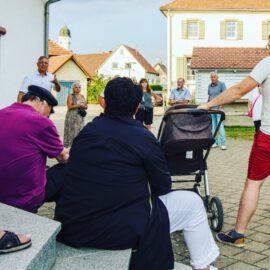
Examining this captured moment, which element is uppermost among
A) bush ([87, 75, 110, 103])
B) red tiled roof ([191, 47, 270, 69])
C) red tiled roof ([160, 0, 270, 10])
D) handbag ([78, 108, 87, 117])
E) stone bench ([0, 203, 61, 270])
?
red tiled roof ([160, 0, 270, 10])

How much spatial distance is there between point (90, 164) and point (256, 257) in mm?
1983

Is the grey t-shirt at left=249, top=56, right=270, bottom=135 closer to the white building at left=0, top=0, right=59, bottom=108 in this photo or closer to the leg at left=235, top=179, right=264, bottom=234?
the leg at left=235, top=179, right=264, bottom=234

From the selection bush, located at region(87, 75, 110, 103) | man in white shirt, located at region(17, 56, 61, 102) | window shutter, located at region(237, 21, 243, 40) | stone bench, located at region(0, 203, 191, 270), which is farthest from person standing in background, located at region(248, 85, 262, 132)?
bush, located at region(87, 75, 110, 103)

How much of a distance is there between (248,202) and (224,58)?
90.8ft

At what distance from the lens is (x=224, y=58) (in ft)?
104

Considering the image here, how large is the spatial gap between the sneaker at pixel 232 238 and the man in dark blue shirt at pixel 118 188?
1501 millimetres

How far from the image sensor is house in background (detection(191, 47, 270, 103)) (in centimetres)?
2798

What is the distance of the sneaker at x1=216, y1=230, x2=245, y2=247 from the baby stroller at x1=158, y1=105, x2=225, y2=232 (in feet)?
0.94

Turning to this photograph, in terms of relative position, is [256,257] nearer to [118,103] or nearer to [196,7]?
[118,103]

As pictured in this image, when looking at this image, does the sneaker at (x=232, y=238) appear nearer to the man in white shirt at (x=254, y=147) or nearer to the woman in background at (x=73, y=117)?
the man in white shirt at (x=254, y=147)

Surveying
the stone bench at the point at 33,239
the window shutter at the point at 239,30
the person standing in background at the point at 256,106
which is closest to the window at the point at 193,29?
the window shutter at the point at 239,30

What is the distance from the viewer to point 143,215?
337 centimetres

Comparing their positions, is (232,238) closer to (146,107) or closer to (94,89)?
(146,107)

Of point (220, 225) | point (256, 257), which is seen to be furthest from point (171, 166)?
point (256, 257)
